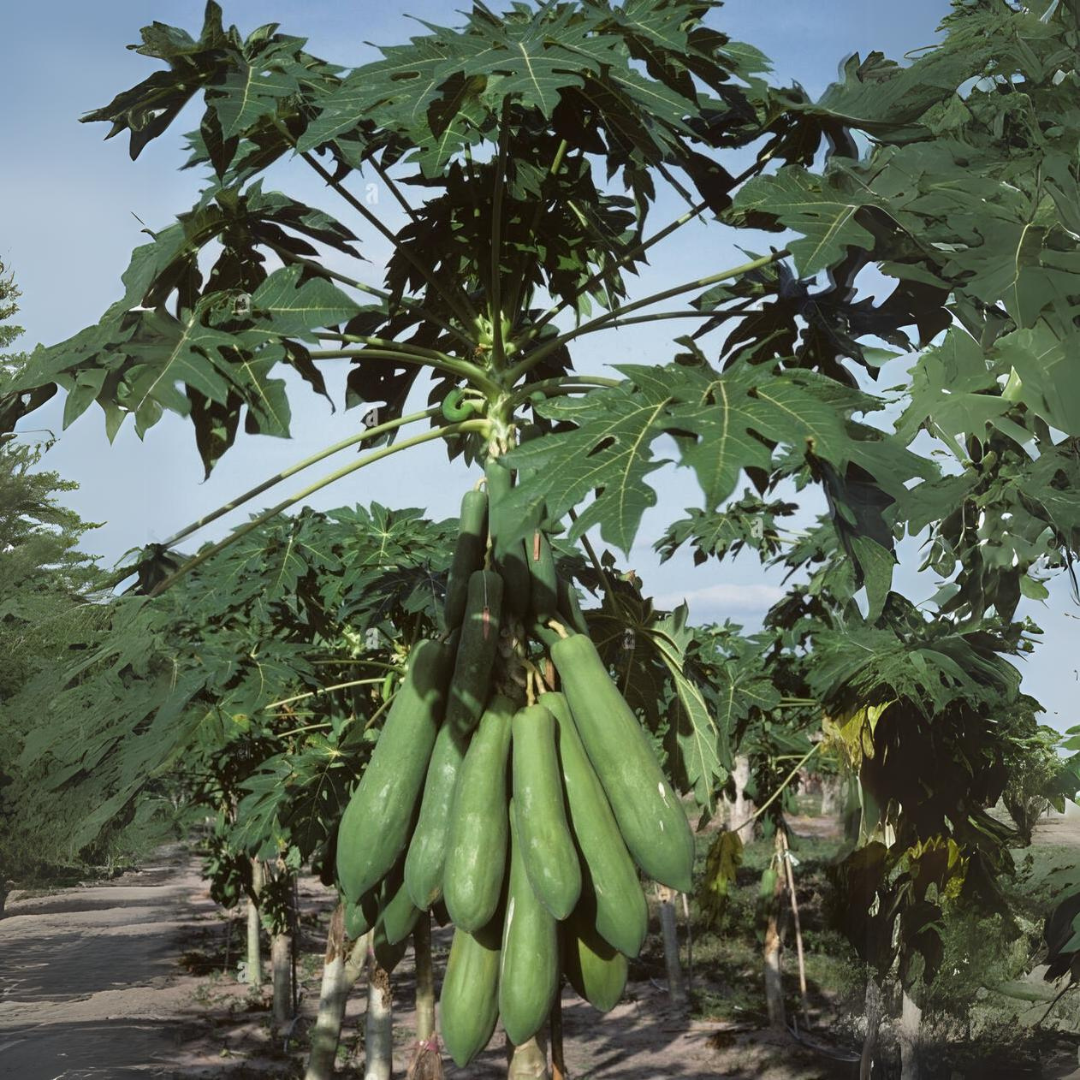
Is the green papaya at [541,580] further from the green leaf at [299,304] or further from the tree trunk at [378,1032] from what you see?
the tree trunk at [378,1032]

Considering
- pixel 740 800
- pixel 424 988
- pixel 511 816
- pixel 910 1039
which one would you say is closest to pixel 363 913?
pixel 511 816

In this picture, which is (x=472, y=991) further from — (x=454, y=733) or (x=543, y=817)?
(x=454, y=733)

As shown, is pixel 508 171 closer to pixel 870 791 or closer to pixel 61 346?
pixel 61 346

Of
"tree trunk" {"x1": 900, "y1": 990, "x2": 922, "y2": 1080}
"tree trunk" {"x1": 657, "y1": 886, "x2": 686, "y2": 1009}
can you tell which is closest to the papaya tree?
"tree trunk" {"x1": 900, "y1": 990, "x2": 922, "y2": 1080}

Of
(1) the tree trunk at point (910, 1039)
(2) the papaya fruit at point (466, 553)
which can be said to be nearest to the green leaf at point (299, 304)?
(2) the papaya fruit at point (466, 553)

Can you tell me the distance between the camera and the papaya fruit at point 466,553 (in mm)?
2406

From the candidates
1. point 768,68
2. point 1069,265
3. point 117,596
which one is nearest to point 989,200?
point 1069,265

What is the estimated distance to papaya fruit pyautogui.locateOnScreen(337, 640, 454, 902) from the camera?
220 cm

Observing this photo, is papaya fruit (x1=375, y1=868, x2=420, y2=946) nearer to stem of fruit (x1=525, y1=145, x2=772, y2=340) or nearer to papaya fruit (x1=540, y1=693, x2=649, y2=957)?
papaya fruit (x1=540, y1=693, x2=649, y2=957)

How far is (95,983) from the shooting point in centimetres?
1723

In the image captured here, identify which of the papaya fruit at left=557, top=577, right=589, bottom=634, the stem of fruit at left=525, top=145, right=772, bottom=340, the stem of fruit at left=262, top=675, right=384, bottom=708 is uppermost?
the stem of fruit at left=525, top=145, right=772, bottom=340

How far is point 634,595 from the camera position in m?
3.26

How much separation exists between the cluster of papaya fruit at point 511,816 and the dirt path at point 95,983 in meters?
11.0

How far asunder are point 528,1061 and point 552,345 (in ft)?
5.09
